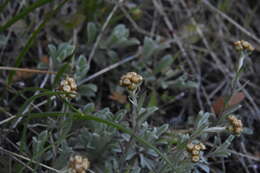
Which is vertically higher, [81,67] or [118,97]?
[81,67]

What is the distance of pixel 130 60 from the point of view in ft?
10.2

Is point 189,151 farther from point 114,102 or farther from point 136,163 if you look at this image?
point 114,102

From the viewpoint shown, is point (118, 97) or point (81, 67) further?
point (118, 97)

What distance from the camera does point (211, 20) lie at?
A: 11.7ft

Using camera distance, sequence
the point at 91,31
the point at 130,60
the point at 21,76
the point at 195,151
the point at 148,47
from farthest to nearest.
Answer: the point at 130,60, the point at 148,47, the point at 91,31, the point at 21,76, the point at 195,151

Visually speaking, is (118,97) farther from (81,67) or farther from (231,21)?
(231,21)

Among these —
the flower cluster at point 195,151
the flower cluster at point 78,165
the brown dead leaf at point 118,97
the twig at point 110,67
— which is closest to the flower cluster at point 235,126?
the flower cluster at point 195,151

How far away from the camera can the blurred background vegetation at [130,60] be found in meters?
2.49

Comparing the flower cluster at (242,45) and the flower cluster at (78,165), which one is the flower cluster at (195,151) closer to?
the flower cluster at (78,165)

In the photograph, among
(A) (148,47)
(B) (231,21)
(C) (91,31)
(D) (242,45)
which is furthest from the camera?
(B) (231,21)

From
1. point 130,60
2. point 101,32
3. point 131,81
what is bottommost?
point 130,60

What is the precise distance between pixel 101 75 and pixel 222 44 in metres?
1.31

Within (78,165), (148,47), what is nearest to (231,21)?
(148,47)

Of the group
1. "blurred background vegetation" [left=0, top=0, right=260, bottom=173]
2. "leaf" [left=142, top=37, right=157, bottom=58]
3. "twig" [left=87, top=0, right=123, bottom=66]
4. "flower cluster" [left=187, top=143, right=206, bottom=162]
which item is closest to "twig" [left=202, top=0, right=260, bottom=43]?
"blurred background vegetation" [left=0, top=0, right=260, bottom=173]
